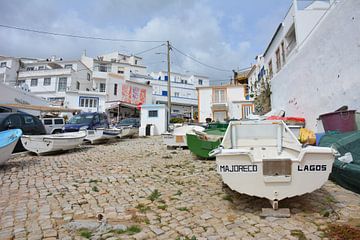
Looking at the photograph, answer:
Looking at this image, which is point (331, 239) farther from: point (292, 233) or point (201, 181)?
point (201, 181)

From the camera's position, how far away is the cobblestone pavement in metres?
2.85

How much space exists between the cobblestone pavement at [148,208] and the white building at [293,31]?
10.5 meters

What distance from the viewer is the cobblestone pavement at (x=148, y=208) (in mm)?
2852

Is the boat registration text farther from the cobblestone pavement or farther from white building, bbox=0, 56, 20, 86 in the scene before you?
white building, bbox=0, 56, 20, 86

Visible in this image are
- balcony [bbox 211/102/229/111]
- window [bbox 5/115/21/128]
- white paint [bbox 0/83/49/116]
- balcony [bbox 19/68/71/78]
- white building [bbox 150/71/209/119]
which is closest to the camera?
window [bbox 5/115/21/128]

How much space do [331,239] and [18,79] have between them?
47393 mm

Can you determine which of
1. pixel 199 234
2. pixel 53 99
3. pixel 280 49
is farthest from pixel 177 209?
pixel 53 99

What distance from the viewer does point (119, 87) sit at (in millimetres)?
35031

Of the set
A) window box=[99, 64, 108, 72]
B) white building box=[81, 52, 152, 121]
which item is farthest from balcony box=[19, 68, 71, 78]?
window box=[99, 64, 108, 72]

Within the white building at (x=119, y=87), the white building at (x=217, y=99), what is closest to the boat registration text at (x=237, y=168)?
the white building at (x=217, y=99)

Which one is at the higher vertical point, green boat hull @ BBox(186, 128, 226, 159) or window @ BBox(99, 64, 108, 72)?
window @ BBox(99, 64, 108, 72)

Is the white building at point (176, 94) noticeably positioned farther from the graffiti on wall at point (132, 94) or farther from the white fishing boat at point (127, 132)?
the white fishing boat at point (127, 132)

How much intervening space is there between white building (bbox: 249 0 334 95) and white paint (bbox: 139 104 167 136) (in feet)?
33.1

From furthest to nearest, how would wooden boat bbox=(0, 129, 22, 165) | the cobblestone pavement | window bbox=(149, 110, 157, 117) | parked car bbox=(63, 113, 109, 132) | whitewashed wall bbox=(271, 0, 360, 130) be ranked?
window bbox=(149, 110, 157, 117) < parked car bbox=(63, 113, 109, 132) < whitewashed wall bbox=(271, 0, 360, 130) < wooden boat bbox=(0, 129, 22, 165) < the cobblestone pavement
